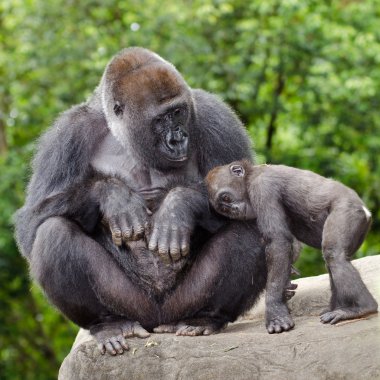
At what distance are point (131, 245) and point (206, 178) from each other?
77 centimetres

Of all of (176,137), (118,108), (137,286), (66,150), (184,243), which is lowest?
(137,286)

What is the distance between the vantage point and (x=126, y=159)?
645cm

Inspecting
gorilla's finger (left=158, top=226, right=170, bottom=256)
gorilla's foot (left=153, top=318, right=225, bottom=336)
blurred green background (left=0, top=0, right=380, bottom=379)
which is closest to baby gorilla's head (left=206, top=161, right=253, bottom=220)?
gorilla's finger (left=158, top=226, right=170, bottom=256)

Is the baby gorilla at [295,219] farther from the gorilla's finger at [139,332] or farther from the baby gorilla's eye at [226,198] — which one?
the gorilla's finger at [139,332]

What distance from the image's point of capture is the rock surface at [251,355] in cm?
496

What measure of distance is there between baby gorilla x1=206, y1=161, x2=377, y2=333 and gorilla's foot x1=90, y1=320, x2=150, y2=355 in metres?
1.00

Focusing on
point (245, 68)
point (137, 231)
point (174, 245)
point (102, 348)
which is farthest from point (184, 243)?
point (245, 68)

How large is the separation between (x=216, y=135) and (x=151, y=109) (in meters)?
0.65

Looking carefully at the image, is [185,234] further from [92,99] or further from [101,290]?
[92,99]

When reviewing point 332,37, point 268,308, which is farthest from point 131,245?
point 332,37

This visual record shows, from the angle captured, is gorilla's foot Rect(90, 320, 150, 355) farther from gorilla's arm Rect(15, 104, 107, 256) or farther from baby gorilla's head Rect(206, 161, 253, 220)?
baby gorilla's head Rect(206, 161, 253, 220)

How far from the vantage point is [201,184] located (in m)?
6.38

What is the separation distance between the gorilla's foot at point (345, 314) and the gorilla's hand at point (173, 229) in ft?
3.81

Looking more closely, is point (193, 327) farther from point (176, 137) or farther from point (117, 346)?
point (176, 137)
